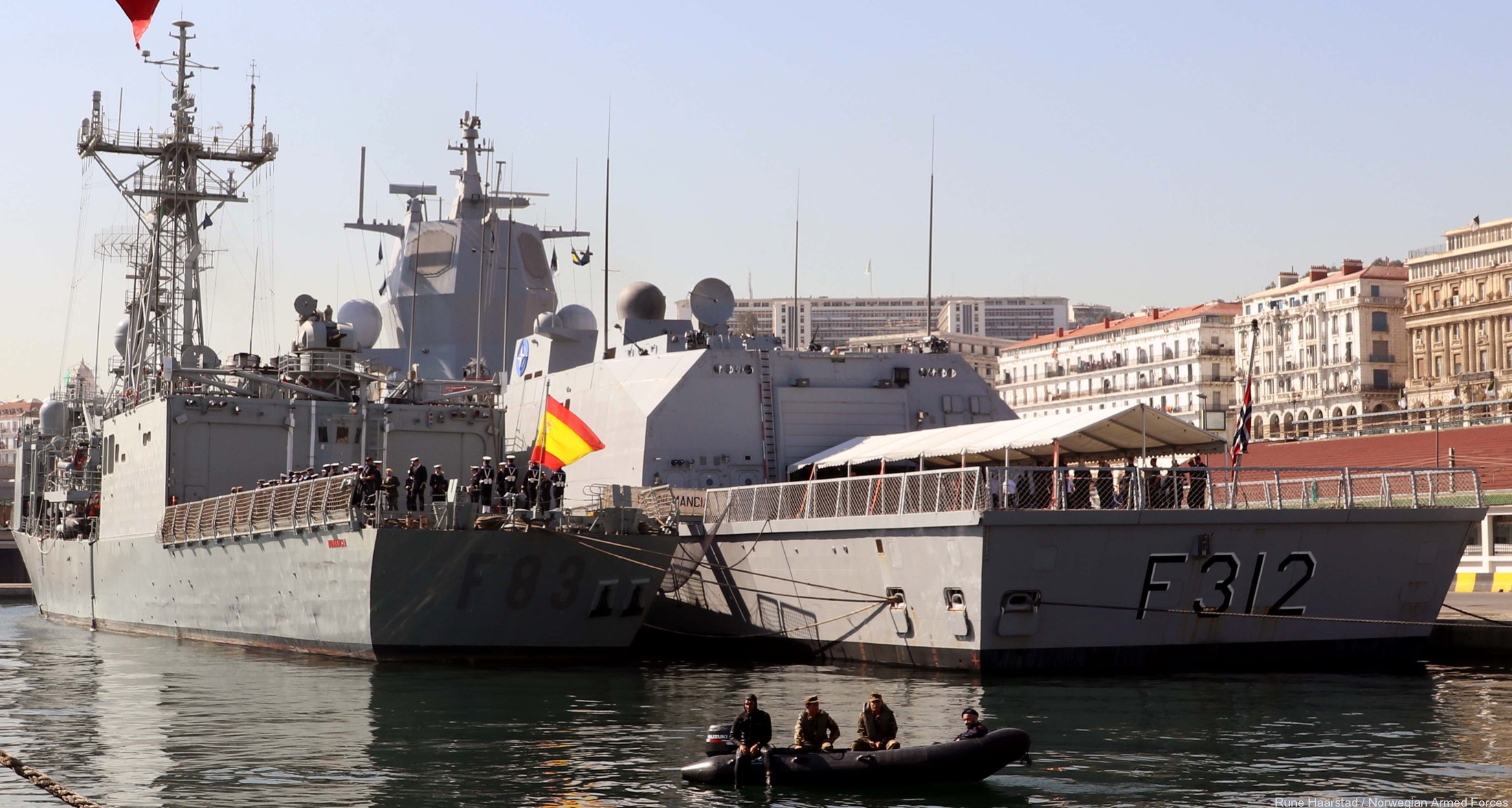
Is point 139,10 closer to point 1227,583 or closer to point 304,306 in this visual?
point 1227,583

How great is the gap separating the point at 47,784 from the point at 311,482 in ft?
37.5

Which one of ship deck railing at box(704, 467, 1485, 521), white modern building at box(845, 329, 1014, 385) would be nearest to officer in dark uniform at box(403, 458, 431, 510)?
→ ship deck railing at box(704, 467, 1485, 521)

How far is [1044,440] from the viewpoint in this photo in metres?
23.2

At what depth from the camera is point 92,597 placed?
3528 cm

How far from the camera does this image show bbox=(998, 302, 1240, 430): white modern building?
10031 centimetres

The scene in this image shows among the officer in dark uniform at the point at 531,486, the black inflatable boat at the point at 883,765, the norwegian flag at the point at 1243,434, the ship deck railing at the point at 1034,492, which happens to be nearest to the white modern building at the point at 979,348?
the officer in dark uniform at the point at 531,486

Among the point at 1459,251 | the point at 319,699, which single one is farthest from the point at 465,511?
the point at 1459,251

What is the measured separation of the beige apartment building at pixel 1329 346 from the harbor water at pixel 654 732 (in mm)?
79838

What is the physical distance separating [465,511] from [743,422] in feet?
22.0

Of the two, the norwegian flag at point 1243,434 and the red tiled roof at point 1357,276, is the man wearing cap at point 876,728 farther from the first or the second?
the red tiled roof at point 1357,276

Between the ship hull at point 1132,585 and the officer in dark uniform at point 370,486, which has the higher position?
the officer in dark uniform at point 370,486

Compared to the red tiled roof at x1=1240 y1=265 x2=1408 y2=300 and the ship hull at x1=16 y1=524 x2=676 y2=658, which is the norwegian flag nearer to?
the ship hull at x1=16 y1=524 x2=676 y2=658

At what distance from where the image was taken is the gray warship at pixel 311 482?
22.7 metres

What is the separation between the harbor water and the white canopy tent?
12.4ft
